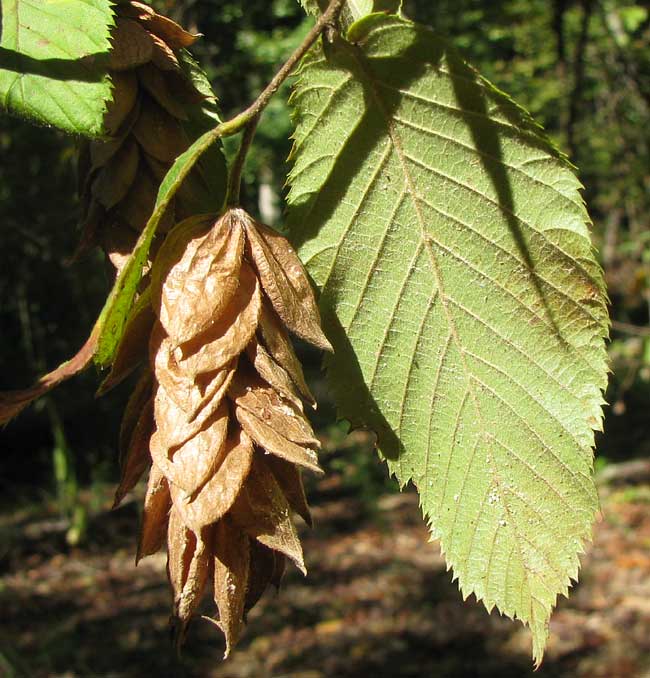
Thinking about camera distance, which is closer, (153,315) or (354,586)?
(153,315)

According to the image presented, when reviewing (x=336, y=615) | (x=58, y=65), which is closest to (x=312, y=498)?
(x=336, y=615)

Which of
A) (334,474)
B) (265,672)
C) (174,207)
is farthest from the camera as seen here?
(334,474)

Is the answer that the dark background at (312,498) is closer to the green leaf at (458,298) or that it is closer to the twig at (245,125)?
the green leaf at (458,298)

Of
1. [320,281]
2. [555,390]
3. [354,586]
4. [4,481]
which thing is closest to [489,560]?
[555,390]

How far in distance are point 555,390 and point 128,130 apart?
17.4 inches

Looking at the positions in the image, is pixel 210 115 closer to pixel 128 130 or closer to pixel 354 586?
pixel 128 130

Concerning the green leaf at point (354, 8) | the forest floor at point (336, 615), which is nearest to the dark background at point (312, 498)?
the forest floor at point (336, 615)

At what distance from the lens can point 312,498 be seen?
8828 millimetres

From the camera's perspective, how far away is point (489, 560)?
73 centimetres

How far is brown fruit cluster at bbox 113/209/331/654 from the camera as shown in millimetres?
573

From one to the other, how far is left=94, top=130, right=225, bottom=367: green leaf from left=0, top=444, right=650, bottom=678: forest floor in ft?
14.7

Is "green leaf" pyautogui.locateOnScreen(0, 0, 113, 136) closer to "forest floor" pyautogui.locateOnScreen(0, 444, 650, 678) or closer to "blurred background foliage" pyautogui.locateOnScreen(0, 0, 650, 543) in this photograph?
"blurred background foliage" pyautogui.locateOnScreen(0, 0, 650, 543)

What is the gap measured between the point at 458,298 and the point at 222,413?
273mm

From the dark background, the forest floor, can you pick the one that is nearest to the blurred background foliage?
the dark background
